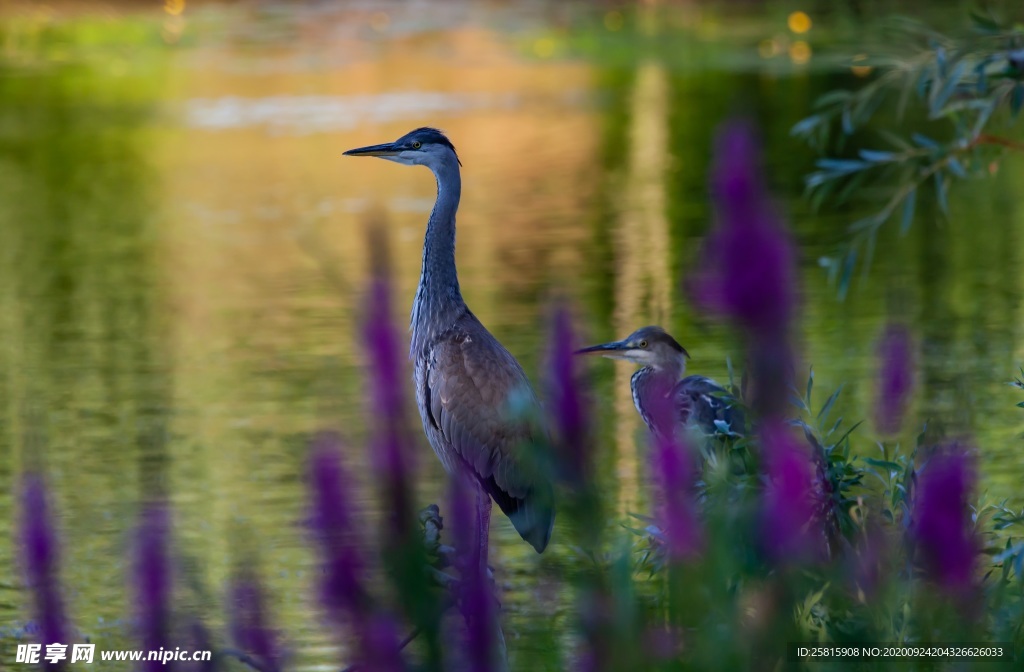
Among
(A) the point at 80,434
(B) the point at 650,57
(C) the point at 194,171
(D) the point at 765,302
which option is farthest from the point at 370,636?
(B) the point at 650,57

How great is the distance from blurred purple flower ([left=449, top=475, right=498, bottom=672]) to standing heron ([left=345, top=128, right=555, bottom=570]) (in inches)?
111

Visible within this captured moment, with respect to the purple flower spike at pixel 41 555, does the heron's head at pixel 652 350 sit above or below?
below

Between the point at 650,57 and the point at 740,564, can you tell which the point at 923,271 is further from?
the point at 650,57

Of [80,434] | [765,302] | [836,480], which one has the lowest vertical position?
[80,434]

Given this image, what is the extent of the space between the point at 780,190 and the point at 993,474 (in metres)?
10.9

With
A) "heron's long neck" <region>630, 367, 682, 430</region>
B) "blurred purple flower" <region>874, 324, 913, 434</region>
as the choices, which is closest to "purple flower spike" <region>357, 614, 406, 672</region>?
"blurred purple flower" <region>874, 324, 913, 434</region>

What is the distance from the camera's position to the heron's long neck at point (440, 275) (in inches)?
217

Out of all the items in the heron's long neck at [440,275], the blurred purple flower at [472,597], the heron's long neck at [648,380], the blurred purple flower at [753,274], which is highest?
the blurred purple flower at [753,274]

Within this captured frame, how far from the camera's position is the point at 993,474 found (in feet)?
23.9

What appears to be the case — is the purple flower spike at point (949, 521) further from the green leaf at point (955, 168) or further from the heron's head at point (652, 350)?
the green leaf at point (955, 168)

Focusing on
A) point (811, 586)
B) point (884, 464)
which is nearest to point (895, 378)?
point (811, 586)

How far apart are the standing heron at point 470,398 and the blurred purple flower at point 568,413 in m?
2.84

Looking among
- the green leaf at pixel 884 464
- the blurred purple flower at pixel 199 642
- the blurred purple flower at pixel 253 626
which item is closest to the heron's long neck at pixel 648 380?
the green leaf at pixel 884 464

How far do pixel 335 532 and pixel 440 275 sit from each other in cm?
385
